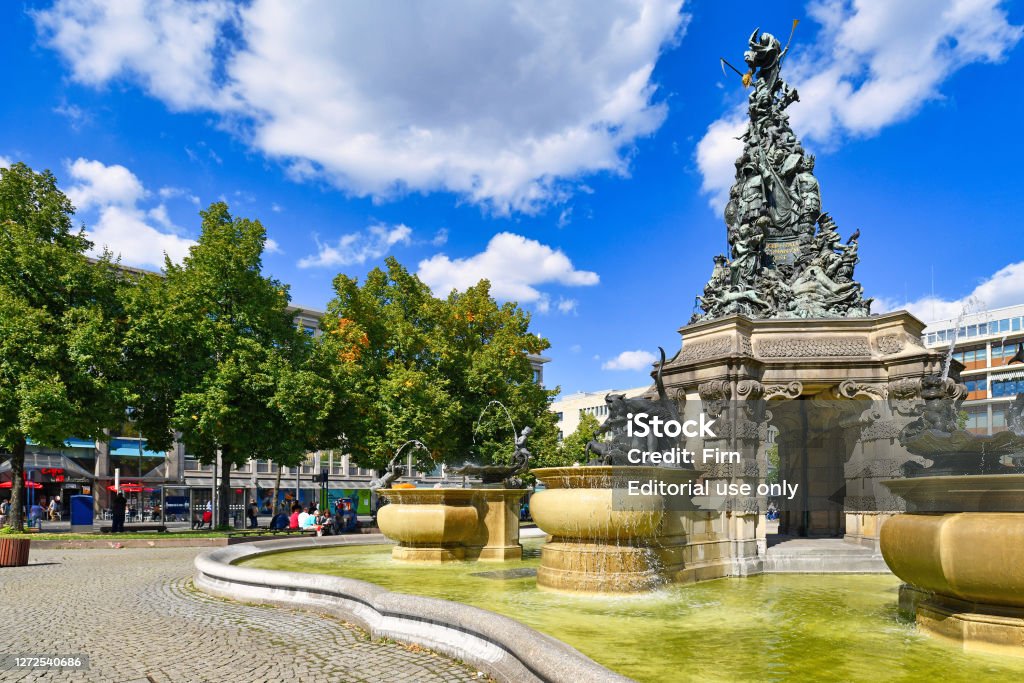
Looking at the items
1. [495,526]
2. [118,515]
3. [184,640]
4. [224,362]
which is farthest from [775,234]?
[118,515]

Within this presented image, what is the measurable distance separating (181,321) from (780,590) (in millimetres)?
23499

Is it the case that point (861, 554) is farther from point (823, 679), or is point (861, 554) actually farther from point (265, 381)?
point (265, 381)

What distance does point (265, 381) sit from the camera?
26.9m

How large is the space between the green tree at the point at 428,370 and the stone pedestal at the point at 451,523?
14774 mm

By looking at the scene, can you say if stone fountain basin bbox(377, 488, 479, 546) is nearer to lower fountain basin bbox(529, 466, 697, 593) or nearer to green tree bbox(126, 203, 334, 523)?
lower fountain basin bbox(529, 466, 697, 593)

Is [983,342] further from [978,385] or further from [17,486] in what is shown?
[17,486]

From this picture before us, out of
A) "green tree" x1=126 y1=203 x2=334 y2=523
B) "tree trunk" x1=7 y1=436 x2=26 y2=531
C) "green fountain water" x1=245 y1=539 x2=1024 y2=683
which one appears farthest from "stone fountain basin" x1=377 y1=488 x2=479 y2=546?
"tree trunk" x1=7 y1=436 x2=26 y2=531

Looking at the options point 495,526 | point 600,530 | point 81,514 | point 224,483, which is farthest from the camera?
point 81,514

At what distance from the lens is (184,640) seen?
26.0 feet

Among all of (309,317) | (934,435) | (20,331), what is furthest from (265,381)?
(309,317)

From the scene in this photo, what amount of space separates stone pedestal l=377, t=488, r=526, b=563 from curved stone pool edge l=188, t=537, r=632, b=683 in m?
3.46

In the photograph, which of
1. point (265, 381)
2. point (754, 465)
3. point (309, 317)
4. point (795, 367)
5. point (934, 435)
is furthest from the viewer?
point (309, 317)

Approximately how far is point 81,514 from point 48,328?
8811 mm

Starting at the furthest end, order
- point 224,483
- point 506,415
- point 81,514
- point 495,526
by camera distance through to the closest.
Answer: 1. point 506,415
2. point 81,514
3. point 224,483
4. point 495,526
